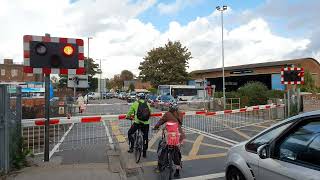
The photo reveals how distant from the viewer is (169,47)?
6850 centimetres

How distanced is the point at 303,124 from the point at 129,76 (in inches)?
5349

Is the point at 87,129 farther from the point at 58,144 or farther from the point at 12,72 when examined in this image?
the point at 12,72

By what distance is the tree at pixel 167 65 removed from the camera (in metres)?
67.0

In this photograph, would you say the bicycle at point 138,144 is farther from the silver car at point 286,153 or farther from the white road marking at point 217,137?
the silver car at point 286,153

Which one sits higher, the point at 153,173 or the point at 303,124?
the point at 303,124

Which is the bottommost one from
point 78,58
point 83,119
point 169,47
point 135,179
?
point 135,179

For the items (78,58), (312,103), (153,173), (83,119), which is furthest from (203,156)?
(312,103)

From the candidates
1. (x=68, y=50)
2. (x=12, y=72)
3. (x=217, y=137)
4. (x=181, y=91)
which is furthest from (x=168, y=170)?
(x=12, y=72)

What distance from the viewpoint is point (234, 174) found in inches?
226

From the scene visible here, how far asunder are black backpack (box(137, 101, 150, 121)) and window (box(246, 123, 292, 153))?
4690mm

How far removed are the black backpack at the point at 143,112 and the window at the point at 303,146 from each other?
5.56 meters

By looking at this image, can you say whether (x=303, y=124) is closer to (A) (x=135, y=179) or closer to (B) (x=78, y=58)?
(A) (x=135, y=179)

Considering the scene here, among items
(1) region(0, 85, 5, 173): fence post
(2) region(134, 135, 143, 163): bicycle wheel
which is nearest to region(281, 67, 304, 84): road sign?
(2) region(134, 135, 143, 163): bicycle wheel

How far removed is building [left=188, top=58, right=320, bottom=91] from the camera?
2244 inches
